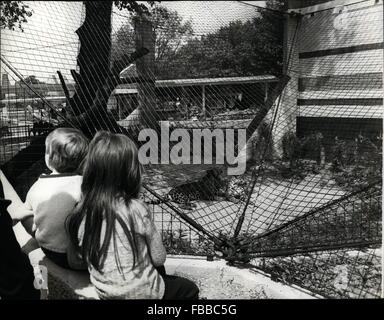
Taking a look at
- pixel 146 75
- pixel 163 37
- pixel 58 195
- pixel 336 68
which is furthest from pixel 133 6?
pixel 58 195

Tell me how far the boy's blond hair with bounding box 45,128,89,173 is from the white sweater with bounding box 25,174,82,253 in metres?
0.05

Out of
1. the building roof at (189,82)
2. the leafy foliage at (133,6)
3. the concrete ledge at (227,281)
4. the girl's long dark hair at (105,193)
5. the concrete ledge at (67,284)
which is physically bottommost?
the concrete ledge at (227,281)

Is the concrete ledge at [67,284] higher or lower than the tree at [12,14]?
lower

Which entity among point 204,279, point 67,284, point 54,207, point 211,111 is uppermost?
point 211,111

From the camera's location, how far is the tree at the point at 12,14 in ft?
13.4

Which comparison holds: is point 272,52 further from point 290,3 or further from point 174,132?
point 174,132

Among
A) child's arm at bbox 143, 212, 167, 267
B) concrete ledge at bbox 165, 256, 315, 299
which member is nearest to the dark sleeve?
child's arm at bbox 143, 212, 167, 267

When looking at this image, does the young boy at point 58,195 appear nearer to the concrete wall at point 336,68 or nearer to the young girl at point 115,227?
the young girl at point 115,227

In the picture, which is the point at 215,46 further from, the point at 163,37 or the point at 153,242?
the point at 153,242

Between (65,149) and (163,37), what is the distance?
3492mm

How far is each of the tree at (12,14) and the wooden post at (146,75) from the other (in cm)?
112

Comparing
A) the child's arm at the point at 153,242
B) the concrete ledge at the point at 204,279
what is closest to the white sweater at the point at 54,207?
the concrete ledge at the point at 204,279

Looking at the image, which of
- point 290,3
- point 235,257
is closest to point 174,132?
point 290,3

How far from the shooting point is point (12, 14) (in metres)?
4.21
